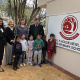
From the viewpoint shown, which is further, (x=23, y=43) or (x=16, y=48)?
(x=23, y=43)

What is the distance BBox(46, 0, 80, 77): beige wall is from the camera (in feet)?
12.3

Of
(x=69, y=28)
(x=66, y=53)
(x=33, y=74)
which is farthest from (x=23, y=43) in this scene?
(x=69, y=28)

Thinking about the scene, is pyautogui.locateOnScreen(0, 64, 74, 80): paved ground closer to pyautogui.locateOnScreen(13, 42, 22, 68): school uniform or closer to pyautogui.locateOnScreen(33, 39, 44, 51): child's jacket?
pyautogui.locateOnScreen(13, 42, 22, 68): school uniform

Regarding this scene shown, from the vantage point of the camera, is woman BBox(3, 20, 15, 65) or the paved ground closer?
the paved ground

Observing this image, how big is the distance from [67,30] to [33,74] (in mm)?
2064

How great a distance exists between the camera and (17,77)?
11.7 ft

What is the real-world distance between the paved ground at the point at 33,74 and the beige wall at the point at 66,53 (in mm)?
363

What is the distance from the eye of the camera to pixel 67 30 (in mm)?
4059

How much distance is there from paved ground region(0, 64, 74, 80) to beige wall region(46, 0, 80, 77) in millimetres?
363

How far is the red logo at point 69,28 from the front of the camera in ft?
12.2

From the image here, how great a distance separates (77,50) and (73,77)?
3.14 ft

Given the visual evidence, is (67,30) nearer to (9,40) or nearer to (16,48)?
(16,48)

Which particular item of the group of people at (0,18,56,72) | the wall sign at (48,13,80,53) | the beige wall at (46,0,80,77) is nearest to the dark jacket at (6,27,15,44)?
the group of people at (0,18,56,72)

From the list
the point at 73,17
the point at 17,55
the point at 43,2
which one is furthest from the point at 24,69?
the point at 43,2
